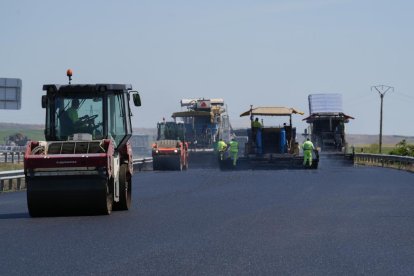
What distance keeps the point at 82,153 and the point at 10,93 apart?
29.8 m

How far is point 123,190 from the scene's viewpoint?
19.0 meters

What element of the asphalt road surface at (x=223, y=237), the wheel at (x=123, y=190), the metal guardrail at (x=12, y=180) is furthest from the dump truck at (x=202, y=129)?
the wheel at (x=123, y=190)

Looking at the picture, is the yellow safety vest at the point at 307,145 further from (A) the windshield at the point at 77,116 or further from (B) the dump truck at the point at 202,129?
(A) the windshield at the point at 77,116

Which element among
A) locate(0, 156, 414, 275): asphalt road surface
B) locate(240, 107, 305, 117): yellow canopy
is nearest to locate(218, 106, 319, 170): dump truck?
locate(240, 107, 305, 117): yellow canopy

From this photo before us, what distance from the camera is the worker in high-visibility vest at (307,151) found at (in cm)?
4194

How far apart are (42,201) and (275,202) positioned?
6.04 m

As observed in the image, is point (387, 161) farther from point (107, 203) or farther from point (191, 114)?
point (107, 203)

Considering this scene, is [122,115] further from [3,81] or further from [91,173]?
[3,81]

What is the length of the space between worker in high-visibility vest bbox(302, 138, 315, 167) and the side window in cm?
2323

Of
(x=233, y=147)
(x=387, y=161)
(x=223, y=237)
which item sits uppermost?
(x=233, y=147)

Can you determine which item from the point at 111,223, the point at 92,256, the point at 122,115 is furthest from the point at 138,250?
the point at 122,115

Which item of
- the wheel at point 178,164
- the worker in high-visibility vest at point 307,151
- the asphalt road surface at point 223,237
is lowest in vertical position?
the asphalt road surface at point 223,237

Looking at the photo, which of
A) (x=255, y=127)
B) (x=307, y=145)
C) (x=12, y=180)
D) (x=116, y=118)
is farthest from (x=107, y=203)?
(x=255, y=127)

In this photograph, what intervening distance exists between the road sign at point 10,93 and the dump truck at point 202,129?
27.5 ft
